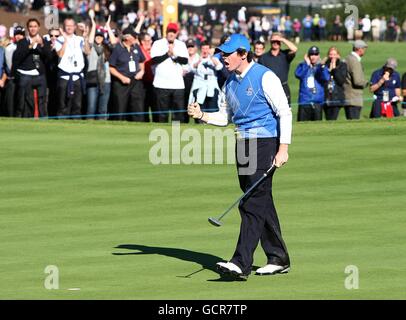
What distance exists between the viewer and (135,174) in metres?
18.0

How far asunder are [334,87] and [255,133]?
14478 mm

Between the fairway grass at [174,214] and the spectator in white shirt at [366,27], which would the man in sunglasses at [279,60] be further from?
the spectator in white shirt at [366,27]

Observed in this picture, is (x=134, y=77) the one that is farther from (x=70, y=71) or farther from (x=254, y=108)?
(x=254, y=108)

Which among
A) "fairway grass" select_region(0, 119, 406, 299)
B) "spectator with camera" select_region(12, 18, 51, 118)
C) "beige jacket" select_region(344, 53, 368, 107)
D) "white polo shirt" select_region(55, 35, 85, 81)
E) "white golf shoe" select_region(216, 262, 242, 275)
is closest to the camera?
"fairway grass" select_region(0, 119, 406, 299)

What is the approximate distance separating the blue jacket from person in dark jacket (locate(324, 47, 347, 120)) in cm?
35

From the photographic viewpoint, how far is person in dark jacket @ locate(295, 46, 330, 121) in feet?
82.0

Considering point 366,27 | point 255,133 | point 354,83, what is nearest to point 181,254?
point 255,133

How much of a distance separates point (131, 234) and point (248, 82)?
2.97 metres

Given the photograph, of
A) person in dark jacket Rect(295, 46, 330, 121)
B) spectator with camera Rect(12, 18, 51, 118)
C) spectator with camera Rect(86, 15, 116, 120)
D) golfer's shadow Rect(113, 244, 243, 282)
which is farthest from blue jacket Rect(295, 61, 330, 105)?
golfer's shadow Rect(113, 244, 243, 282)

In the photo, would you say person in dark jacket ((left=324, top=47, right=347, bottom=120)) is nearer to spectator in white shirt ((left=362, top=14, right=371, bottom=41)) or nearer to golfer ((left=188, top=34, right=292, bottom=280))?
golfer ((left=188, top=34, right=292, bottom=280))

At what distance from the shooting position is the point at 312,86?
24984mm

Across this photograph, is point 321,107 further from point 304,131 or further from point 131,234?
point 131,234
